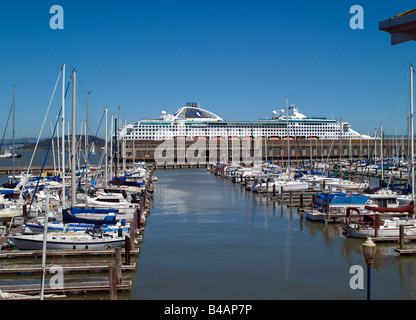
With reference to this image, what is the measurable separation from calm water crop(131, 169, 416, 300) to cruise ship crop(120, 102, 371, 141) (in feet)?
197

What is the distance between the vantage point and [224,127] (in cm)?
8888

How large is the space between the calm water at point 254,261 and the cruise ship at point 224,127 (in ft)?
197

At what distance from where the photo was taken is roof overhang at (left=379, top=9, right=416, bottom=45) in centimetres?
303

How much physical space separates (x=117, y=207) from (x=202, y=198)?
10.7 m

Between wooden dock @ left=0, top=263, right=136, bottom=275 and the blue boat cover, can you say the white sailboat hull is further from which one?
the blue boat cover

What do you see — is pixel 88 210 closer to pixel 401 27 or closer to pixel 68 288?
pixel 68 288

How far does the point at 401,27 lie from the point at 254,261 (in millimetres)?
12161

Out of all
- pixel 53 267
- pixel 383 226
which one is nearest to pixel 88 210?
pixel 53 267

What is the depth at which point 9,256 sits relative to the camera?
47.3 ft

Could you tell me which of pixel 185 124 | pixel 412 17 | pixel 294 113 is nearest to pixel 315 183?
pixel 412 17

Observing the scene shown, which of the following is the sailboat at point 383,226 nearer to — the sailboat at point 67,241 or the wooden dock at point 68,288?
the sailboat at point 67,241

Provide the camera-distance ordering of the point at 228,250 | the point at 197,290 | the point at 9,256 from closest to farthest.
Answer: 1. the point at 197,290
2. the point at 9,256
3. the point at 228,250
